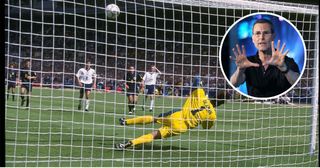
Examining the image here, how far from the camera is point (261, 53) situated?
26.4 ft

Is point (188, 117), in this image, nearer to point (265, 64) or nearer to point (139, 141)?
point (139, 141)

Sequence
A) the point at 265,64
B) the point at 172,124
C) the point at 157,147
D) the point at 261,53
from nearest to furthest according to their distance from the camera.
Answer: the point at 261,53
the point at 172,124
the point at 265,64
the point at 157,147

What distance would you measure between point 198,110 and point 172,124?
48 cm

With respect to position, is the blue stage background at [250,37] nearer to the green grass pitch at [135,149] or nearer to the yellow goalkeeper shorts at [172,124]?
the green grass pitch at [135,149]

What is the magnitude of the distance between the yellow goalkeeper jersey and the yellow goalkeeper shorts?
0.30ft

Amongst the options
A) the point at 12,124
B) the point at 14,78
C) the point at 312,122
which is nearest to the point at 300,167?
the point at 312,122

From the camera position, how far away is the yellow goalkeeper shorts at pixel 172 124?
8312mm

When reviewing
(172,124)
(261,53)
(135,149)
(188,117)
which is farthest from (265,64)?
(135,149)

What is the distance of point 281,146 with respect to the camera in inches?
385

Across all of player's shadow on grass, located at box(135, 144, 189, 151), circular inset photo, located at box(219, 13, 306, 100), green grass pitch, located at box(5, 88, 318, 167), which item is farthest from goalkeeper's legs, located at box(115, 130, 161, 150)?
circular inset photo, located at box(219, 13, 306, 100)

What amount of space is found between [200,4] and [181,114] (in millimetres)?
1912

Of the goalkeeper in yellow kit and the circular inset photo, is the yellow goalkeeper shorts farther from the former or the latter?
the circular inset photo

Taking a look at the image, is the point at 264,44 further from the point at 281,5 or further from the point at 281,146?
the point at 281,146

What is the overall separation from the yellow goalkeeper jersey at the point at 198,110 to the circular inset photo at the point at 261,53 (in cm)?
54
